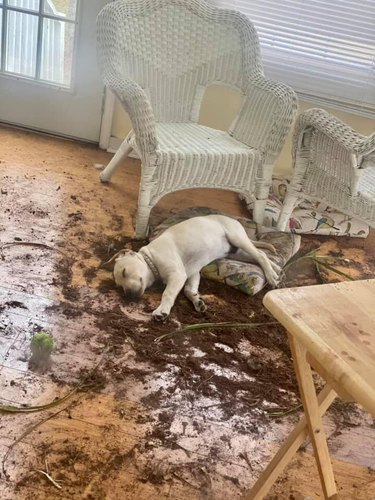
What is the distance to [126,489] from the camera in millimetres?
1467

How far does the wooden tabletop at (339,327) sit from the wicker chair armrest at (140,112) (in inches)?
51.6

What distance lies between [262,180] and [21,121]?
1.59 m

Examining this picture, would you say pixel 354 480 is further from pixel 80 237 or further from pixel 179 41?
pixel 179 41

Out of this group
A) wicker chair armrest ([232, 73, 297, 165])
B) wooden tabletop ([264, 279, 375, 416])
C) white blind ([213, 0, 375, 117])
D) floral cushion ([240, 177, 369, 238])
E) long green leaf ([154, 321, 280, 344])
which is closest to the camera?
wooden tabletop ([264, 279, 375, 416])

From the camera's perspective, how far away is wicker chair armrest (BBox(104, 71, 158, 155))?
7.82 ft

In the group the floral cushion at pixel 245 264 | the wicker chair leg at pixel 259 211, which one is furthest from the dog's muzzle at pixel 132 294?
the wicker chair leg at pixel 259 211

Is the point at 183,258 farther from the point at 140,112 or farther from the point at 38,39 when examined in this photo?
the point at 38,39

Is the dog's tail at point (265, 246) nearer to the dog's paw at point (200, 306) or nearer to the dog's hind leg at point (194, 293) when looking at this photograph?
the dog's hind leg at point (194, 293)

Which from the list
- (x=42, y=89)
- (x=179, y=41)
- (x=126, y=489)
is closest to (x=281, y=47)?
(x=179, y=41)

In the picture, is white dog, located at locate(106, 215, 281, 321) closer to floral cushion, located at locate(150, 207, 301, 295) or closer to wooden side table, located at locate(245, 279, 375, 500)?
floral cushion, located at locate(150, 207, 301, 295)

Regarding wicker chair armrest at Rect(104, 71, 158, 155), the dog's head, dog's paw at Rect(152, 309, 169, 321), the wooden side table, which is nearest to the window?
wicker chair armrest at Rect(104, 71, 158, 155)

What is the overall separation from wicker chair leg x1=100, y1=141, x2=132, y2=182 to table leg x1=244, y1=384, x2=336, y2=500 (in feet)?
6.12

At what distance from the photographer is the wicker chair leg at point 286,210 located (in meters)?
2.75

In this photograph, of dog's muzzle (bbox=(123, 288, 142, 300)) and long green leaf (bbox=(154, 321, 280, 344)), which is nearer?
long green leaf (bbox=(154, 321, 280, 344))
